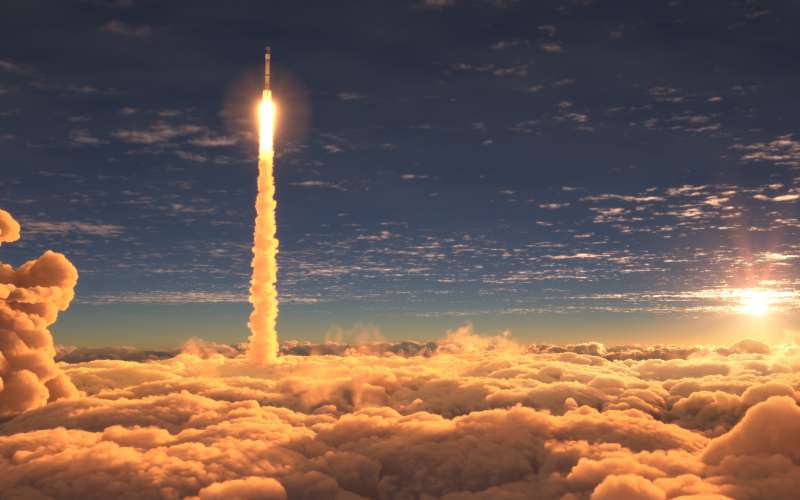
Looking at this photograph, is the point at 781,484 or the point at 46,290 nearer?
the point at 781,484

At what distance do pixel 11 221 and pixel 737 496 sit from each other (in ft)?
637

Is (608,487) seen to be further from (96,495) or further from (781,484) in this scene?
(96,495)

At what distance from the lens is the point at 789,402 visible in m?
194

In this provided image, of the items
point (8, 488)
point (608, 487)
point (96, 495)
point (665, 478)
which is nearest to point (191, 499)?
point (96, 495)

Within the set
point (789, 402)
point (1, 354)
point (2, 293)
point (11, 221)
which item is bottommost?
point (789, 402)

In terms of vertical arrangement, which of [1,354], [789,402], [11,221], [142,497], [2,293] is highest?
[11,221]

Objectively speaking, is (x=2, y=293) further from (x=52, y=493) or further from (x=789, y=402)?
(x=789, y=402)

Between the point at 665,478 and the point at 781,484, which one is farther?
the point at 665,478

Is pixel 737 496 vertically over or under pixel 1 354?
under

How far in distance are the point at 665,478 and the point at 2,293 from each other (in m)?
186

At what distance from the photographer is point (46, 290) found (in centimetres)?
19825

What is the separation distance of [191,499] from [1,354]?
223 ft

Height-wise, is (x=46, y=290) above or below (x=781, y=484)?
above

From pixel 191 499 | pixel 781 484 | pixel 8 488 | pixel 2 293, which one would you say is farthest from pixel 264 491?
pixel 781 484
